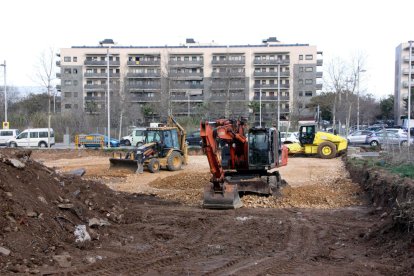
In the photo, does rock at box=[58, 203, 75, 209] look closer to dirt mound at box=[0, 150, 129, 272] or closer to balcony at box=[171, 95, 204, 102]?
dirt mound at box=[0, 150, 129, 272]

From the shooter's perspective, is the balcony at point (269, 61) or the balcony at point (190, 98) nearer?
the balcony at point (190, 98)

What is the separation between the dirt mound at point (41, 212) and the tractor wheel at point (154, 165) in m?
10.8

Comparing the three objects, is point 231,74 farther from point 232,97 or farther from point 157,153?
point 157,153

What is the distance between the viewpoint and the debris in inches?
390

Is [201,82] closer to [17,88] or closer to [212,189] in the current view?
[17,88]

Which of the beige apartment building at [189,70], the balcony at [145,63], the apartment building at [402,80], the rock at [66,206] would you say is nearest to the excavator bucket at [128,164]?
the rock at [66,206]

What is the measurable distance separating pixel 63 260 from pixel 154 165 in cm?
1624

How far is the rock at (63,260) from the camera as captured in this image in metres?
8.36

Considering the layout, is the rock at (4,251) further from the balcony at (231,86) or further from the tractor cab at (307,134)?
the balcony at (231,86)

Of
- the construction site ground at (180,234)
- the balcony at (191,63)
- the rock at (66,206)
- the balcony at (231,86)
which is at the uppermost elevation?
the balcony at (191,63)

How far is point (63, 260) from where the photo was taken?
28.0 feet

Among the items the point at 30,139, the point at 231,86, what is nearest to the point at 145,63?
the point at 231,86

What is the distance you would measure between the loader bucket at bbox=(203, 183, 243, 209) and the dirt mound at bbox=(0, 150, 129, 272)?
8.57 ft

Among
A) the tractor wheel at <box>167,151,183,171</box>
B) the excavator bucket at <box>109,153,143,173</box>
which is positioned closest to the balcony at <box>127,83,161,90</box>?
the tractor wheel at <box>167,151,183,171</box>
